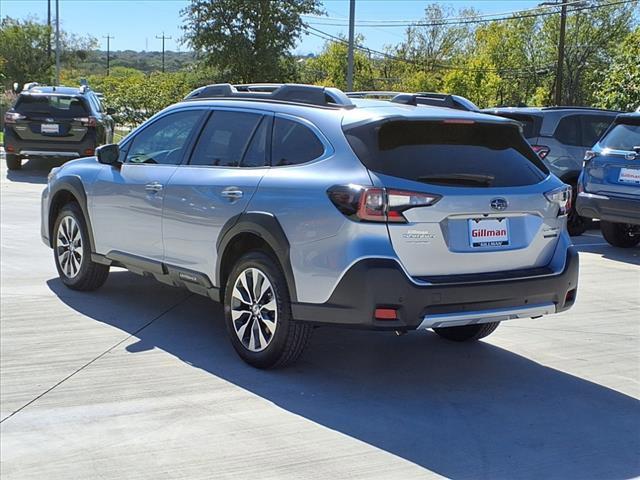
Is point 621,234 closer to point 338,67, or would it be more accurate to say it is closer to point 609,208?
point 609,208

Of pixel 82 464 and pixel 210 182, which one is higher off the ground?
pixel 210 182

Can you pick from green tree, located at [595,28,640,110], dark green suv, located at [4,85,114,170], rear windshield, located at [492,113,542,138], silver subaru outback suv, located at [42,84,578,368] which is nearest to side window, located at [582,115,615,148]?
rear windshield, located at [492,113,542,138]

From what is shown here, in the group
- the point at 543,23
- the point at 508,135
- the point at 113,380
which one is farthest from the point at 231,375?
the point at 543,23

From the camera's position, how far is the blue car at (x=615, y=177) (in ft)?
31.4

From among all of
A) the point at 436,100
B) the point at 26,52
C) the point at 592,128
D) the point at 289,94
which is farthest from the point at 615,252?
the point at 26,52

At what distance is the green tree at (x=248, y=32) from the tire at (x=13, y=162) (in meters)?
23.2

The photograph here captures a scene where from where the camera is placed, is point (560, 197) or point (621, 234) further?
point (621, 234)

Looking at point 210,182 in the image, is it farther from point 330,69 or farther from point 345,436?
point 330,69

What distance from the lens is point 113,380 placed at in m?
5.00

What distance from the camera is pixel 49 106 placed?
1683 cm

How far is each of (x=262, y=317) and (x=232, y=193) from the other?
0.83 m

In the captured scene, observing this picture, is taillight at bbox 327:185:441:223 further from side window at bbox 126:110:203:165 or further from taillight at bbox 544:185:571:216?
side window at bbox 126:110:203:165

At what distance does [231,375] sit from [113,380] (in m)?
0.71

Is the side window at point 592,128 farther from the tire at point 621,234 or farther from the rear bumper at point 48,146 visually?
the rear bumper at point 48,146
